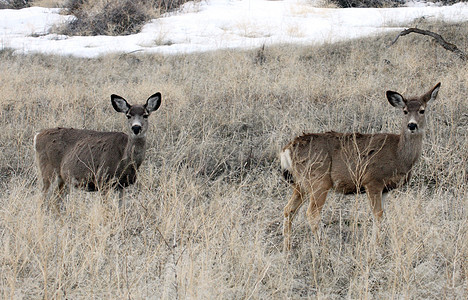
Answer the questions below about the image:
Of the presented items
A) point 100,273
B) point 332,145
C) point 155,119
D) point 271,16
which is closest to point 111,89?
point 155,119

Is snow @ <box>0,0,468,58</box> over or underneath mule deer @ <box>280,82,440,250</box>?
underneath

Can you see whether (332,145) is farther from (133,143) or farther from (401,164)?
(133,143)

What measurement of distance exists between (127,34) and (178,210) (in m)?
10.8

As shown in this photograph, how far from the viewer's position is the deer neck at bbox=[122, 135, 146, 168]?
5.56m

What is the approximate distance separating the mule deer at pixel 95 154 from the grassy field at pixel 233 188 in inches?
8.5

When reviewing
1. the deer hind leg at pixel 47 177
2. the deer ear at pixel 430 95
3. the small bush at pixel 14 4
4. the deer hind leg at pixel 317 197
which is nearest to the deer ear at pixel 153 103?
the deer hind leg at pixel 47 177

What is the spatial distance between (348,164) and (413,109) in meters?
0.93

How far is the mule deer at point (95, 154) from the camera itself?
5.54 metres

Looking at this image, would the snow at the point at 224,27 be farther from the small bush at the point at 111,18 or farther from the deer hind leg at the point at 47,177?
the deer hind leg at the point at 47,177

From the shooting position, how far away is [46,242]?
4094mm

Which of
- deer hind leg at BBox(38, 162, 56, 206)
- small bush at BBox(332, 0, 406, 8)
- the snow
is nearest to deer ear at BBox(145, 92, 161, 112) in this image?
deer hind leg at BBox(38, 162, 56, 206)

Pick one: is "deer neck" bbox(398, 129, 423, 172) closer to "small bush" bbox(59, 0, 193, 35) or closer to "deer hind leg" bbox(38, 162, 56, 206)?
"deer hind leg" bbox(38, 162, 56, 206)

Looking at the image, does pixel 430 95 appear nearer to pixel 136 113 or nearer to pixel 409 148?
pixel 409 148

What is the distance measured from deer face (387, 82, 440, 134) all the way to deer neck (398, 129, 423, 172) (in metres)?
0.05
